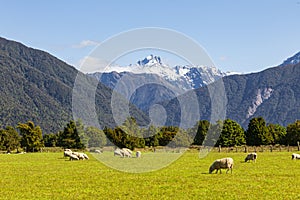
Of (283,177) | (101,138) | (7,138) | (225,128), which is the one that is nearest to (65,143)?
(101,138)

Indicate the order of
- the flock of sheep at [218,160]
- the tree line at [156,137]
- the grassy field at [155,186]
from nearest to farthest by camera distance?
the grassy field at [155,186]
the flock of sheep at [218,160]
the tree line at [156,137]

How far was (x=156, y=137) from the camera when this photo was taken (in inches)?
4555

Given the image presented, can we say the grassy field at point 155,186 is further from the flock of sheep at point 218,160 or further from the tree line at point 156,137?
the tree line at point 156,137

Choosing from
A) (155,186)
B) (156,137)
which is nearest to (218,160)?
(155,186)

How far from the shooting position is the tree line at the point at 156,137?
303 feet

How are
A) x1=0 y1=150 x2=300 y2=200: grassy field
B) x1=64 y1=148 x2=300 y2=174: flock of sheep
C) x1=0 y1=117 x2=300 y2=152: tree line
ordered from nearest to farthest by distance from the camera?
x1=0 y1=150 x2=300 y2=200: grassy field < x1=64 y1=148 x2=300 y2=174: flock of sheep < x1=0 y1=117 x2=300 y2=152: tree line

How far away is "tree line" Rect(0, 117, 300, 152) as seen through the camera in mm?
92500

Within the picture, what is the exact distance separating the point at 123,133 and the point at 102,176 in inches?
2330

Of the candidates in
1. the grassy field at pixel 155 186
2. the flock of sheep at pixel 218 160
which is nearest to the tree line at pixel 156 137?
the flock of sheep at pixel 218 160

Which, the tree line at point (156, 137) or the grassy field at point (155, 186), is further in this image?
the tree line at point (156, 137)

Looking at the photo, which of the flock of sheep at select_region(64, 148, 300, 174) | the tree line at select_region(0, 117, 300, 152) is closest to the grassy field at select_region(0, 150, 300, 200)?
the flock of sheep at select_region(64, 148, 300, 174)

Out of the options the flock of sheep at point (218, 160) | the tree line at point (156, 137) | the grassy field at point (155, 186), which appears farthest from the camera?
the tree line at point (156, 137)

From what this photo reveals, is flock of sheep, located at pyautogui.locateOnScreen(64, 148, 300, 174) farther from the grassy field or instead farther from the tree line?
the tree line

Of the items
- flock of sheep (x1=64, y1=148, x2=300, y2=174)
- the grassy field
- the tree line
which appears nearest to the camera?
the grassy field
